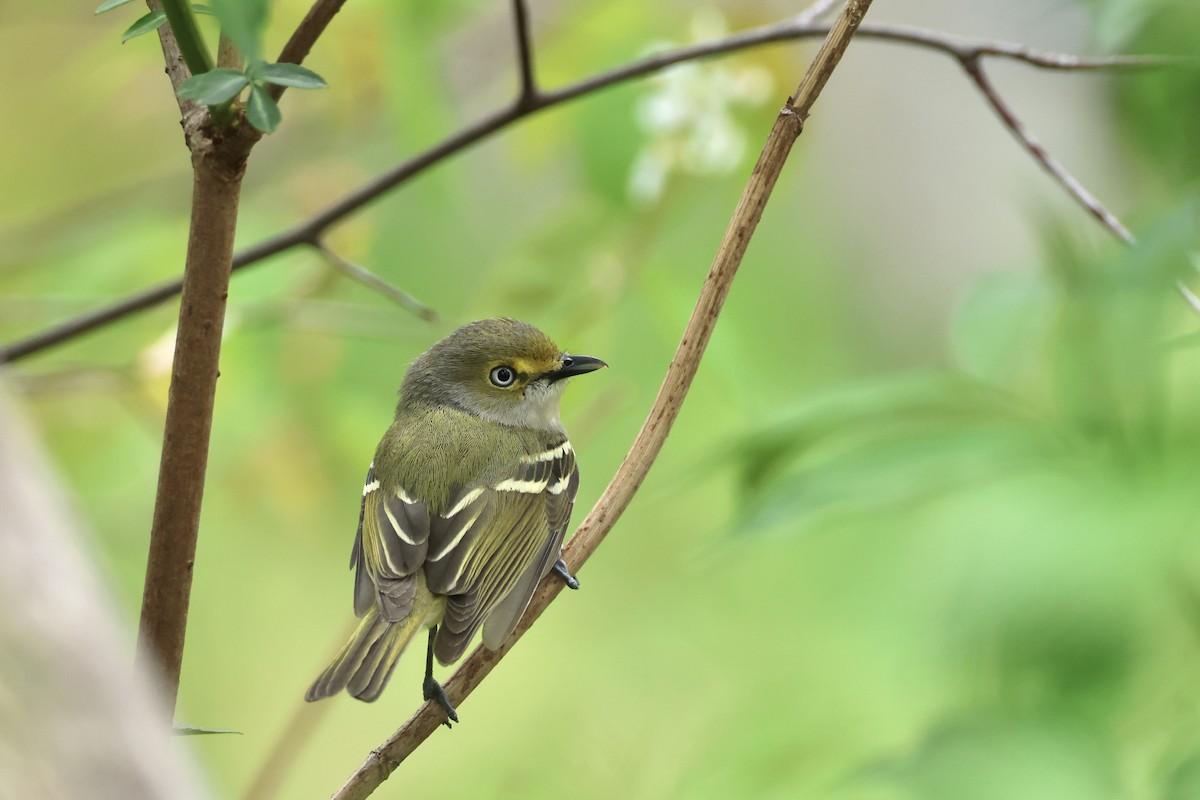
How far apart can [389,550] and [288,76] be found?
1277 millimetres

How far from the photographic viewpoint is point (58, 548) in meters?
0.79

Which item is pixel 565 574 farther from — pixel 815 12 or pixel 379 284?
pixel 815 12

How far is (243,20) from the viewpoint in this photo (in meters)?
0.99

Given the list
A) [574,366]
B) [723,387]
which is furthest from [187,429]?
[574,366]

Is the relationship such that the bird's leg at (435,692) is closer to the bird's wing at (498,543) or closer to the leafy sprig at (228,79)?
the bird's wing at (498,543)

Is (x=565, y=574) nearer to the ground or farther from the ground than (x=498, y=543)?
nearer to the ground

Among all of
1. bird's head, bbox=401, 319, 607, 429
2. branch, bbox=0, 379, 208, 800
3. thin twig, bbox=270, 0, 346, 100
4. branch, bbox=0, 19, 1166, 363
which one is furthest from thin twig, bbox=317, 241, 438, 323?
branch, bbox=0, 379, 208, 800

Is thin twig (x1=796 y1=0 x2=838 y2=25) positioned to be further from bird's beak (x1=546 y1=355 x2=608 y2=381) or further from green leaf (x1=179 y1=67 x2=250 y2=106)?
green leaf (x1=179 y1=67 x2=250 y2=106)

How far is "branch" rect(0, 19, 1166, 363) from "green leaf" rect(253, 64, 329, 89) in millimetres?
871

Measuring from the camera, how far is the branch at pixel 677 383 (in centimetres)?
144

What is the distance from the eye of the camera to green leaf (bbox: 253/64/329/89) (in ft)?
3.89

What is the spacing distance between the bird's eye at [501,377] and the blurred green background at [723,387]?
20 centimetres

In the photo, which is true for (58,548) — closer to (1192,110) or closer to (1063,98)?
(1192,110)

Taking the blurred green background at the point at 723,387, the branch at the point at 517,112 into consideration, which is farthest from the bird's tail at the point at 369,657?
the branch at the point at 517,112
